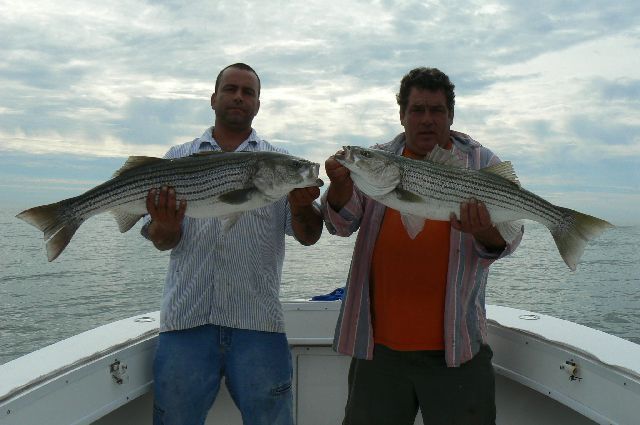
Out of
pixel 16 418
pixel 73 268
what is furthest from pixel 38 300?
pixel 16 418

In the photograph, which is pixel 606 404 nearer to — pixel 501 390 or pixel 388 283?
pixel 501 390

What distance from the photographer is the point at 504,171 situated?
150 inches

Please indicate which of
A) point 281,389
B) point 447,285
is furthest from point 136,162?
Answer: point 447,285

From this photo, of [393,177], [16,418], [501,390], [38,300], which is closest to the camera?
[16,418]

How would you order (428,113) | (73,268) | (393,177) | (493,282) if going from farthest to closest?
1. (73,268)
2. (493,282)
3. (428,113)
4. (393,177)

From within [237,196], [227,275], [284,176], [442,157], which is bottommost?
[227,275]

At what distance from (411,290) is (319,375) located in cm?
232

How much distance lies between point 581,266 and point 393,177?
28.7 metres

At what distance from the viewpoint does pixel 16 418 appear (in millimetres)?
3281

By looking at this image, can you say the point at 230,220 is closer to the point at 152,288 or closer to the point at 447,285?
the point at 447,285

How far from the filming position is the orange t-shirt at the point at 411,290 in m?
3.73

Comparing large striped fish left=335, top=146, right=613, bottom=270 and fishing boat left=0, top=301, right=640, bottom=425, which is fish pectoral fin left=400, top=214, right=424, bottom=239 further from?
fishing boat left=0, top=301, right=640, bottom=425

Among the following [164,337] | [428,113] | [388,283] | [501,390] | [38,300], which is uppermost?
[428,113]

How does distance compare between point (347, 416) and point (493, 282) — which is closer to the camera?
point (347, 416)
